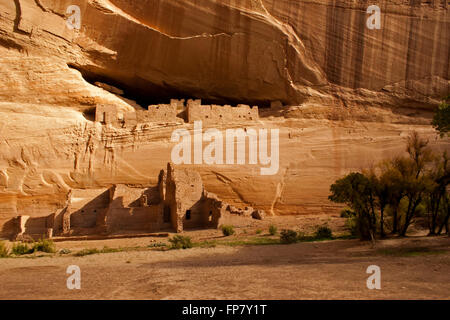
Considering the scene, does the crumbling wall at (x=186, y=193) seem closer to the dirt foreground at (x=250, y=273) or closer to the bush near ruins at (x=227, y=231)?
the bush near ruins at (x=227, y=231)

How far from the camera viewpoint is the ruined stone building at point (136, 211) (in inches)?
703

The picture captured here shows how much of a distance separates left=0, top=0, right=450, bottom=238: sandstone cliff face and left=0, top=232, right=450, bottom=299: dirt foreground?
8.58 m

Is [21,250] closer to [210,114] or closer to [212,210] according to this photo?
[212,210]

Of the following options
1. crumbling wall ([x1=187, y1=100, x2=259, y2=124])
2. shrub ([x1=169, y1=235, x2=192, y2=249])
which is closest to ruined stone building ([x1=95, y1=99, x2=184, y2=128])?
crumbling wall ([x1=187, y1=100, x2=259, y2=124])

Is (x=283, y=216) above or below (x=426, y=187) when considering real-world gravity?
below

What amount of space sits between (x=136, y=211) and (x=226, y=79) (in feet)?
33.5

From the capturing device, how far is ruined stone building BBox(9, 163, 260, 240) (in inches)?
703

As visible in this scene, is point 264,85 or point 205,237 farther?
point 264,85

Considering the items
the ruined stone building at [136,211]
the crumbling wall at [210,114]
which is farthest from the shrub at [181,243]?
the crumbling wall at [210,114]

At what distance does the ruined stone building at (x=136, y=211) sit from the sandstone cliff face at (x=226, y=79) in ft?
3.72

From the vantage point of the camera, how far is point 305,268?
8.39 m

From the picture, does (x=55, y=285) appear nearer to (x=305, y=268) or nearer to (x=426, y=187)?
(x=305, y=268)

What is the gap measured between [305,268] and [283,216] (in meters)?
12.0
